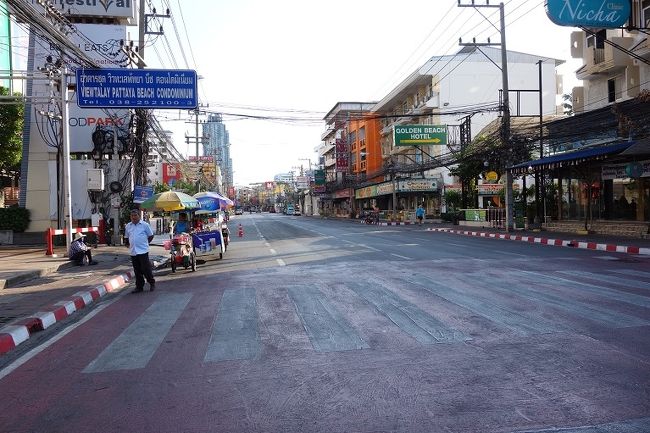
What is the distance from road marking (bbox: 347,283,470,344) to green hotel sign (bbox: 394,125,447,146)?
3011cm

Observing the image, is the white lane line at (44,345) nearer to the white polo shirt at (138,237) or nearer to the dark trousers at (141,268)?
the dark trousers at (141,268)

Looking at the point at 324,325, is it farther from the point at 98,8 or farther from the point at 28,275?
the point at 98,8

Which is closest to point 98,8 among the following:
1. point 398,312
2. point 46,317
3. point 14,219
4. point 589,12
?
point 14,219

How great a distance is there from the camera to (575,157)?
2386 cm

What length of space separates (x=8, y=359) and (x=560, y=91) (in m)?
57.0

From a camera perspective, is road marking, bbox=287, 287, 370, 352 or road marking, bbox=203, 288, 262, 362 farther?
road marking, bbox=287, 287, 370, 352

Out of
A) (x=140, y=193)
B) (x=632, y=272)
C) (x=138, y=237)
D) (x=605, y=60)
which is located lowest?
(x=632, y=272)

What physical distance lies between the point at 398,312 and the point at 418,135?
32694mm

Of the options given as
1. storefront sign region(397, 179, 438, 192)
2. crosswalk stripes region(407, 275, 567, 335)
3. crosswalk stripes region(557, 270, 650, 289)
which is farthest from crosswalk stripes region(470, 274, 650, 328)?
storefront sign region(397, 179, 438, 192)

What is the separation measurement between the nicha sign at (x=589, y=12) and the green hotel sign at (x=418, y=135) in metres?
24.6

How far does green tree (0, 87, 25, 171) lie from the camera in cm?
2650

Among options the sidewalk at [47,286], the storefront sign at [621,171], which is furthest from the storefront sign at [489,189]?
the sidewalk at [47,286]

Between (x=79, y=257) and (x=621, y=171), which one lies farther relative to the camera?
(x=621, y=171)

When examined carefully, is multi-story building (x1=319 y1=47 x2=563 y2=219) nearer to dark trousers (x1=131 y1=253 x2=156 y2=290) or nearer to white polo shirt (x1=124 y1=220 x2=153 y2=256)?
white polo shirt (x1=124 y1=220 x2=153 y2=256)
